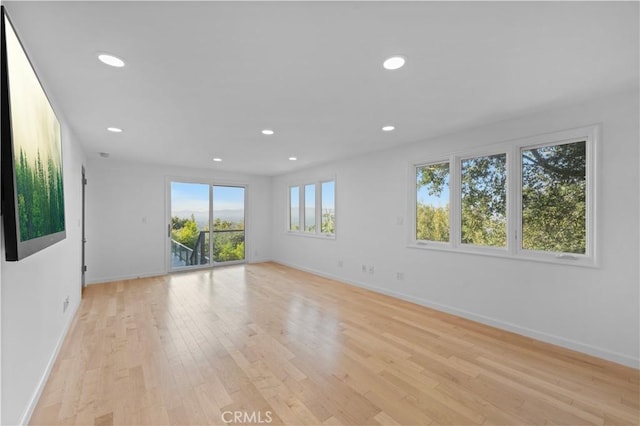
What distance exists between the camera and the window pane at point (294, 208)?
694 cm

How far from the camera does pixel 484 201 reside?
11.6 feet

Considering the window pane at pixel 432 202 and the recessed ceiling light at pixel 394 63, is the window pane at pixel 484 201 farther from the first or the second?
the recessed ceiling light at pixel 394 63

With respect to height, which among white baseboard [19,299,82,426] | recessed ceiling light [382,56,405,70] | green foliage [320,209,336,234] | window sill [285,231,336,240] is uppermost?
recessed ceiling light [382,56,405,70]

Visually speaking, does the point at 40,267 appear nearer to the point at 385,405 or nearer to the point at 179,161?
the point at 385,405

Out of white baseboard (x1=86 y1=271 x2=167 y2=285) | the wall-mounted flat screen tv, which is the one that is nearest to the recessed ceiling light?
the wall-mounted flat screen tv

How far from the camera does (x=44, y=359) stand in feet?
7.16

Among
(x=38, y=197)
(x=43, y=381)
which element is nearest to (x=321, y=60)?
(x=38, y=197)

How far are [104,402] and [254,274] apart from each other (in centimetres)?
409

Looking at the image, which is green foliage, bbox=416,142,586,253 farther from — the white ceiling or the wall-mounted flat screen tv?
the wall-mounted flat screen tv

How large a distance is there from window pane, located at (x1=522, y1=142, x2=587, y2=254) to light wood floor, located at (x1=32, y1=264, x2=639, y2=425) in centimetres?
113

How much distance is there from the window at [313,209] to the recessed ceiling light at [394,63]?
3.69 m

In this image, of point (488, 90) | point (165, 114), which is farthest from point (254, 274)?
point (488, 90)

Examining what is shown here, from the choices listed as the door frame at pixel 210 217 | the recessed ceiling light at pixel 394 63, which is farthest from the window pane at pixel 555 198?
the door frame at pixel 210 217

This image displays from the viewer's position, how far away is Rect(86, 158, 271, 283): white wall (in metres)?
5.34
